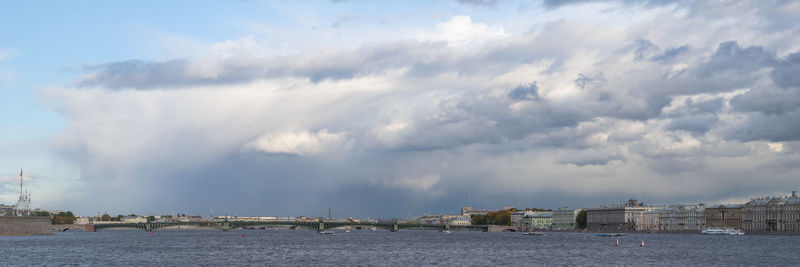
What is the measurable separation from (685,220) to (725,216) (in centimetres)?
1455

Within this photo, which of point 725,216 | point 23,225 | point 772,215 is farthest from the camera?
point 725,216

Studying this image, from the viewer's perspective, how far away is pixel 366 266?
62188 mm

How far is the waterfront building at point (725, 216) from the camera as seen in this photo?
175 metres

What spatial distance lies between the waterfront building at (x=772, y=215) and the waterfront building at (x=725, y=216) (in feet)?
9.78

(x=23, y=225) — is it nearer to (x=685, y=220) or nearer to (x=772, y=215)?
(x=772, y=215)

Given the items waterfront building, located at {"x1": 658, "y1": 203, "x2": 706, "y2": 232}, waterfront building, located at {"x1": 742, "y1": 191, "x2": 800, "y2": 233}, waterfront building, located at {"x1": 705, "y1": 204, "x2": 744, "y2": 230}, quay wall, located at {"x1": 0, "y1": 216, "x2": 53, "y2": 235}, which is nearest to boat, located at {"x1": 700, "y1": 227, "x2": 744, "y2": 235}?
waterfront building, located at {"x1": 742, "y1": 191, "x2": 800, "y2": 233}

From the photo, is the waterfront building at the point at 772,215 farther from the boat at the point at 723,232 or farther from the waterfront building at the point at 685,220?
the waterfront building at the point at 685,220

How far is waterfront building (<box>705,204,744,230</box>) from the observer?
575 ft

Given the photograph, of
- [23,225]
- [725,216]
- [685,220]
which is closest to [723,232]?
[725,216]

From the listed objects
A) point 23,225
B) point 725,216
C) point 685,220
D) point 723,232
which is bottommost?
point 723,232

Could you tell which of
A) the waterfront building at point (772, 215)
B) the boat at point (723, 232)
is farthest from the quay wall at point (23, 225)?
the waterfront building at point (772, 215)

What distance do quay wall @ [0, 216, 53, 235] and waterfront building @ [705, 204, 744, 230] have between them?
132 meters

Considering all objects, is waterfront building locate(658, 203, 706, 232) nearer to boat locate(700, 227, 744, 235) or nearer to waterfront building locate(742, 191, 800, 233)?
Answer: waterfront building locate(742, 191, 800, 233)

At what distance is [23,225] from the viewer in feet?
443
